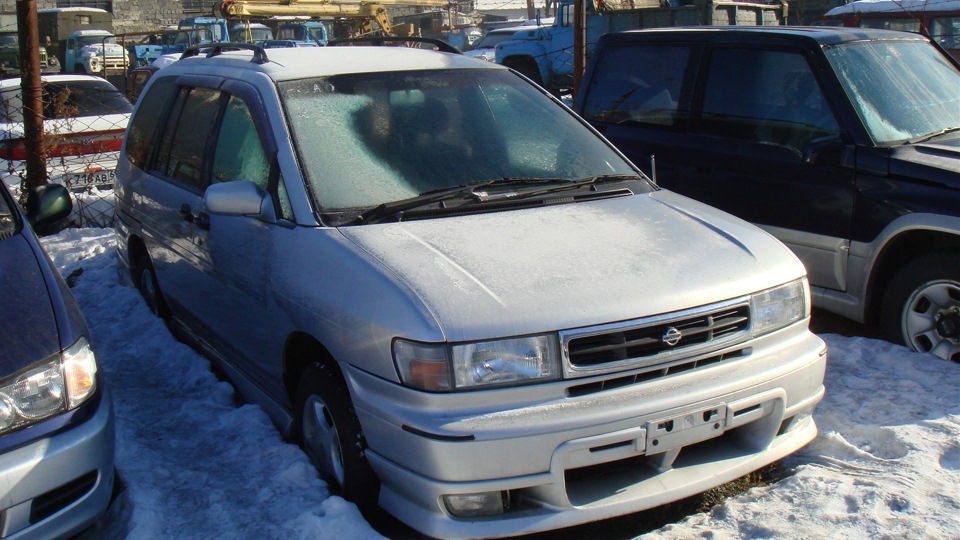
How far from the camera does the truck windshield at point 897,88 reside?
507cm

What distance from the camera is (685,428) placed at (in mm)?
3020

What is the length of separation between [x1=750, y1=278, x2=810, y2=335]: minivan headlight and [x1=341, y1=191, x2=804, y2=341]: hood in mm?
43

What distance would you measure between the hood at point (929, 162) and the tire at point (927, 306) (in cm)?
38

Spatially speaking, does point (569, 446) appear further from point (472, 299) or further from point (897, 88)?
point (897, 88)

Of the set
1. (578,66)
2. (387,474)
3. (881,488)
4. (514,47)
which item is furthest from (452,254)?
(514,47)

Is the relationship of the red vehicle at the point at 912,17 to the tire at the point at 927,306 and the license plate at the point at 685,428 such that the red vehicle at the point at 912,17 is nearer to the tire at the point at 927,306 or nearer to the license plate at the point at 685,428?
the tire at the point at 927,306

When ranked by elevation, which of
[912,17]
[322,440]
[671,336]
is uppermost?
[912,17]

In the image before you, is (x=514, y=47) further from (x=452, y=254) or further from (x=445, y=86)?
(x=452, y=254)

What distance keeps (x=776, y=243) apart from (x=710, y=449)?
0.90 metres

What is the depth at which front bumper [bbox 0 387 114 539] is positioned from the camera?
2832 millimetres

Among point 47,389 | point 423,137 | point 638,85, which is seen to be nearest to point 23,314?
point 47,389

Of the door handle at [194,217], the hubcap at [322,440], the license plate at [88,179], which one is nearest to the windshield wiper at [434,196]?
the hubcap at [322,440]

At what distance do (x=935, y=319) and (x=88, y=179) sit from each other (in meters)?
7.19

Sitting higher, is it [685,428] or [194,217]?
[194,217]
